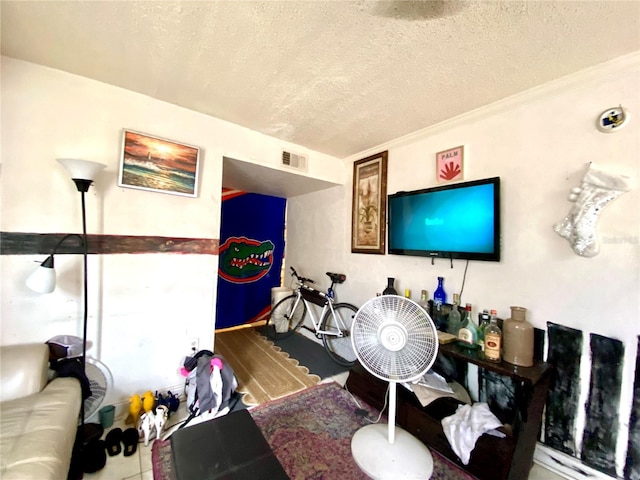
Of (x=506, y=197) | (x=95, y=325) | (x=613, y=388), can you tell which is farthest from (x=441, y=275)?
(x=95, y=325)

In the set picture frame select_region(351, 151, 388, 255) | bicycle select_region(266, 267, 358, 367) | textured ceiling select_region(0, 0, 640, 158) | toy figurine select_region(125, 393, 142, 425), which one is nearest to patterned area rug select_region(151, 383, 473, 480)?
toy figurine select_region(125, 393, 142, 425)

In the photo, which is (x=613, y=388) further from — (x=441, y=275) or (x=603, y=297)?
(x=441, y=275)

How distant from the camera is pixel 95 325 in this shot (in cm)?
171

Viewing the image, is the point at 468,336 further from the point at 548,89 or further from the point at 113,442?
the point at 113,442

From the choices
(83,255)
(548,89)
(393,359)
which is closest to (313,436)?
(393,359)

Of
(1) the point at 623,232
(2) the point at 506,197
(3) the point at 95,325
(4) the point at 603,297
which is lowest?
(3) the point at 95,325

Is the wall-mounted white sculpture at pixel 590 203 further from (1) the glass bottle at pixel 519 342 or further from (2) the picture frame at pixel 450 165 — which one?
(2) the picture frame at pixel 450 165

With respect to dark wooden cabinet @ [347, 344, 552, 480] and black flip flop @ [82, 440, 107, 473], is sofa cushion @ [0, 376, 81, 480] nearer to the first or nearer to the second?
black flip flop @ [82, 440, 107, 473]

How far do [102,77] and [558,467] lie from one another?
12.3 feet

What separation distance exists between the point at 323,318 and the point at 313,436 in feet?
4.56

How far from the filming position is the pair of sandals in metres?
1.48

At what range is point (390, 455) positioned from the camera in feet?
4.81

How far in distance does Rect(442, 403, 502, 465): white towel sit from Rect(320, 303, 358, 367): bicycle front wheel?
1356 millimetres

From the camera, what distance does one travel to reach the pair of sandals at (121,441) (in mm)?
1482
